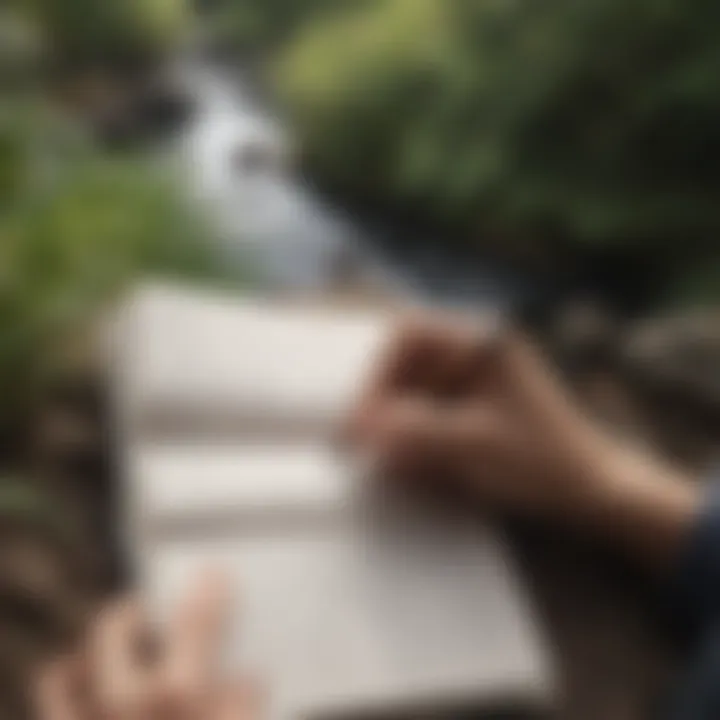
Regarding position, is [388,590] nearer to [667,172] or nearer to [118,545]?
[118,545]

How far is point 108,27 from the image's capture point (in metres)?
0.68

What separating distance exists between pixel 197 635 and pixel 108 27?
36 cm

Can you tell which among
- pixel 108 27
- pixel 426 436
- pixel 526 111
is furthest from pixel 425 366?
pixel 108 27

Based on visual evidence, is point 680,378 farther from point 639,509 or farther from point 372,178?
point 372,178

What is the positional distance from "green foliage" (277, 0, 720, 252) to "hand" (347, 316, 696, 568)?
10 centimetres

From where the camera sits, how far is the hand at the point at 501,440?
25.0 inches

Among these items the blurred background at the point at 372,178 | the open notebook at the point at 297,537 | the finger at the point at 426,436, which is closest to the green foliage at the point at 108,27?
the blurred background at the point at 372,178

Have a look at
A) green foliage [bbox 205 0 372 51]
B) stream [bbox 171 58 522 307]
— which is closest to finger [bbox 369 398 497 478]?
stream [bbox 171 58 522 307]

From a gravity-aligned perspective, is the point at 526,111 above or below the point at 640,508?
above

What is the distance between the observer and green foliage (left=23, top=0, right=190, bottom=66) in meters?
0.67

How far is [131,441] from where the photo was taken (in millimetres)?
645

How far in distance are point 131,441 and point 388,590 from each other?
0.54 ft

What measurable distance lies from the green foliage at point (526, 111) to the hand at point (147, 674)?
0.28 meters

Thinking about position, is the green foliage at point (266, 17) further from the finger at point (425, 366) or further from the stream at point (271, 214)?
the finger at point (425, 366)
